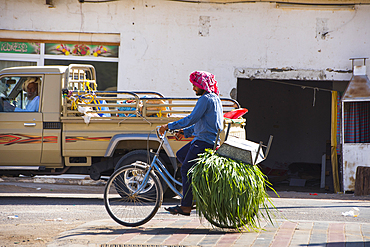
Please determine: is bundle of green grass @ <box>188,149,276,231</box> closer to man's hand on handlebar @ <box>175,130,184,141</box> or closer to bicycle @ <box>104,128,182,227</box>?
bicycle @ <box>104,128,182,227</box>

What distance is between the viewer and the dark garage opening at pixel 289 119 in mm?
15445

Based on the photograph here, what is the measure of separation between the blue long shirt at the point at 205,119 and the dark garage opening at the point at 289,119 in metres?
10.5

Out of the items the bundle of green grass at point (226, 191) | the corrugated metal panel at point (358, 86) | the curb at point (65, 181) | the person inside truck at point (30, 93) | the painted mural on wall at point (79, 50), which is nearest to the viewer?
the bundle of green grass at point (226, 191)

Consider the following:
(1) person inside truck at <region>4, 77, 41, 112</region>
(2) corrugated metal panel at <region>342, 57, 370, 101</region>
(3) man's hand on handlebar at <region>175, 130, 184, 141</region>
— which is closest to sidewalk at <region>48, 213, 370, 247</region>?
(3) man's hand on handlebar at <region>175, 130, 184, 141</region>

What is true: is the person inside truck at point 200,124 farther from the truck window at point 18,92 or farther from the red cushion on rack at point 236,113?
the truck window at point 18,92

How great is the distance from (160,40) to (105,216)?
5.82 meters

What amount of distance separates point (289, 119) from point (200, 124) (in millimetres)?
11452

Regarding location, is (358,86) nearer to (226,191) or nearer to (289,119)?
(289,119)

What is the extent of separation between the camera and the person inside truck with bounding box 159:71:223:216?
191 inches

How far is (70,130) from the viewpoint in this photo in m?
7.51

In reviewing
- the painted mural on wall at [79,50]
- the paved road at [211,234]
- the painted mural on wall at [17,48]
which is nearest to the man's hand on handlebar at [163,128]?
the paved road at [211,234]

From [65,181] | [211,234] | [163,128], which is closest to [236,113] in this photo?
[163,128]

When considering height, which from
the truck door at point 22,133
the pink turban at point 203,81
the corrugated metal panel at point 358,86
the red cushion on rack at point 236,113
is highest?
the corrugated metal panel at point 358,86

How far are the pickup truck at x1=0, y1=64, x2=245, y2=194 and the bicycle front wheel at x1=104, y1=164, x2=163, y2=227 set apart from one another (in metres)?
2.26
